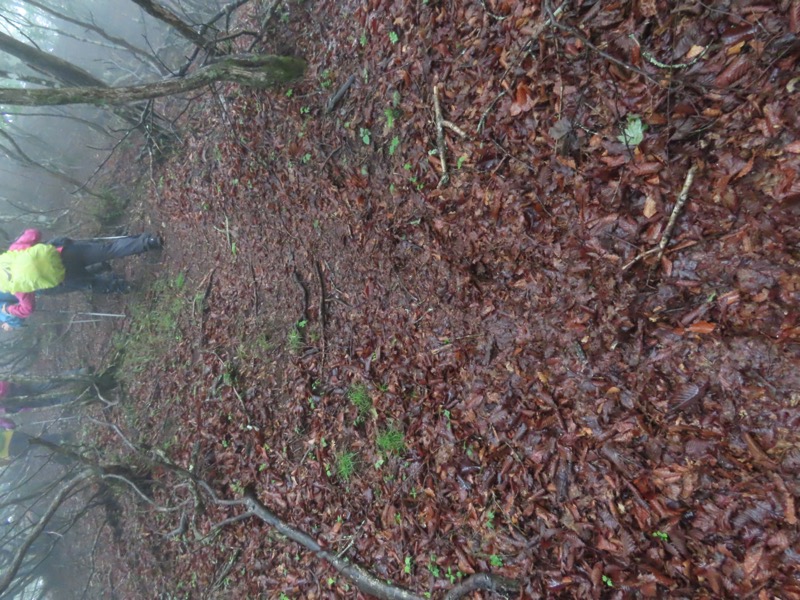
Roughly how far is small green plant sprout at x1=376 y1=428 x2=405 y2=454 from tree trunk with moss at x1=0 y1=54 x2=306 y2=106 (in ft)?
14.1

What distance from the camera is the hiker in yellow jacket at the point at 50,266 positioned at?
21.0ft

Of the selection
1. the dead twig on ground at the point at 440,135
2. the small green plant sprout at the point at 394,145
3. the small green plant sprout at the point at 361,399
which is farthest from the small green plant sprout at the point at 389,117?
the small green plant sprout at the point at 361,399

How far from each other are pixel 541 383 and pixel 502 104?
7.79ft

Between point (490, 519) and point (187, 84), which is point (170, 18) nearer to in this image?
point (187, 84)

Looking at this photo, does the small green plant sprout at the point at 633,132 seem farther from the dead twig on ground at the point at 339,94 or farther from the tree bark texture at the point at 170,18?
the tree bark texture at the point at 170,18

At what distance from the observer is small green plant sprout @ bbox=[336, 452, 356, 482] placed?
4492mm

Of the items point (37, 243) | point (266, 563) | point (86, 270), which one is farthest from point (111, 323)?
point (266, 563)

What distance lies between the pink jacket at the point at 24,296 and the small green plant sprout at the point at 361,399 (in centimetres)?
587

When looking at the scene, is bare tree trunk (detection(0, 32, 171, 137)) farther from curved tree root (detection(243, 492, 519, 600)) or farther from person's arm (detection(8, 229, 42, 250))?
curved tree root (detection(243, 492, 519, 600))

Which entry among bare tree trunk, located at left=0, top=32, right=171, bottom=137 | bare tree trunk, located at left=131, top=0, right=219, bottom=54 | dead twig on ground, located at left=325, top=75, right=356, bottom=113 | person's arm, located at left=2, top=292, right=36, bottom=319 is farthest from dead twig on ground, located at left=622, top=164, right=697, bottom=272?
person's arm, located at left=2, top=292, right=36, bottom=319

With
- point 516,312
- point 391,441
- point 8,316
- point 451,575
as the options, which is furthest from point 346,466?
point 8,316

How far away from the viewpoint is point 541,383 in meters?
3.39

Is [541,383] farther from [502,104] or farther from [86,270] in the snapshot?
[86,270]

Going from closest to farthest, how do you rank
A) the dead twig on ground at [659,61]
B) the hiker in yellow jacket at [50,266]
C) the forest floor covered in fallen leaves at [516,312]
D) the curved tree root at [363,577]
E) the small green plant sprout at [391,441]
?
the forest floor covered in fallen leaves at [516,312]
the dead twig on ground at [659,61]
the curved tree root at [363,577]
the small green plant sprout at [391,441]
the hiker in yellow jacket at [50,266]
